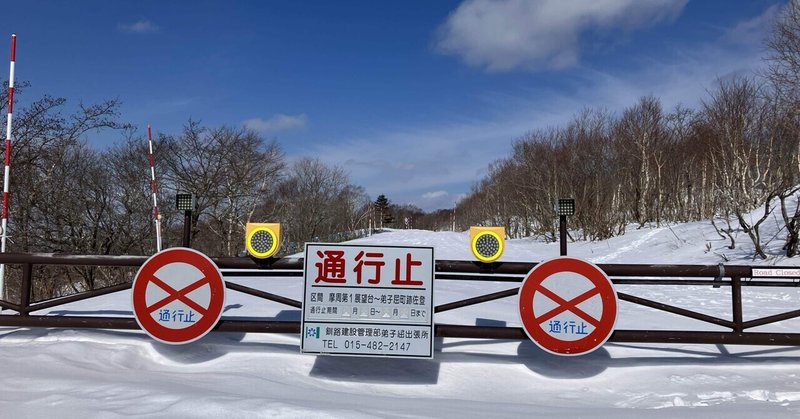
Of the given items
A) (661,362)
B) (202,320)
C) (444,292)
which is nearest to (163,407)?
(202,320)

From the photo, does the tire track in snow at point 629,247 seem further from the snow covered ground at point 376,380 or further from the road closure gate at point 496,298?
the road closure gate at point 496,298

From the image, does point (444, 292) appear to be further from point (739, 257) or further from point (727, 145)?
point (727, 145)

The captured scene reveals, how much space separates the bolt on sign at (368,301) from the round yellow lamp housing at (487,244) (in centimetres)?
44

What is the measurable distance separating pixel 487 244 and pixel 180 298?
2.57 m

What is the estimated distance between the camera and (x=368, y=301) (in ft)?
12.8

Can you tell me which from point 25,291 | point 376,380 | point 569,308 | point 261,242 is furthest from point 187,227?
point 569,308

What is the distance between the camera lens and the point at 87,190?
60.8 feet

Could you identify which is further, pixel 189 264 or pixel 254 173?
pixel 254 173

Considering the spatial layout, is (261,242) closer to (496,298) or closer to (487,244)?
(487,244)

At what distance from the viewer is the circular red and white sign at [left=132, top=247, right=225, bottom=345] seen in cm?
407

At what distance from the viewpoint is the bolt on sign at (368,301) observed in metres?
3.86

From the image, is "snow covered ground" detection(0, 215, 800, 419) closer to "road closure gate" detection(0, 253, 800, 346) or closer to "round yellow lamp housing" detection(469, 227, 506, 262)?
"road closure gate" detection(0, 253, 800, 346)

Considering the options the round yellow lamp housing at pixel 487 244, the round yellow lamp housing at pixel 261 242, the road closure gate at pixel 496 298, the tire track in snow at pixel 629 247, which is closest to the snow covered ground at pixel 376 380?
the road closure gate at pixel 496 298

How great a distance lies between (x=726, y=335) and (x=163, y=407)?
4210 mm
